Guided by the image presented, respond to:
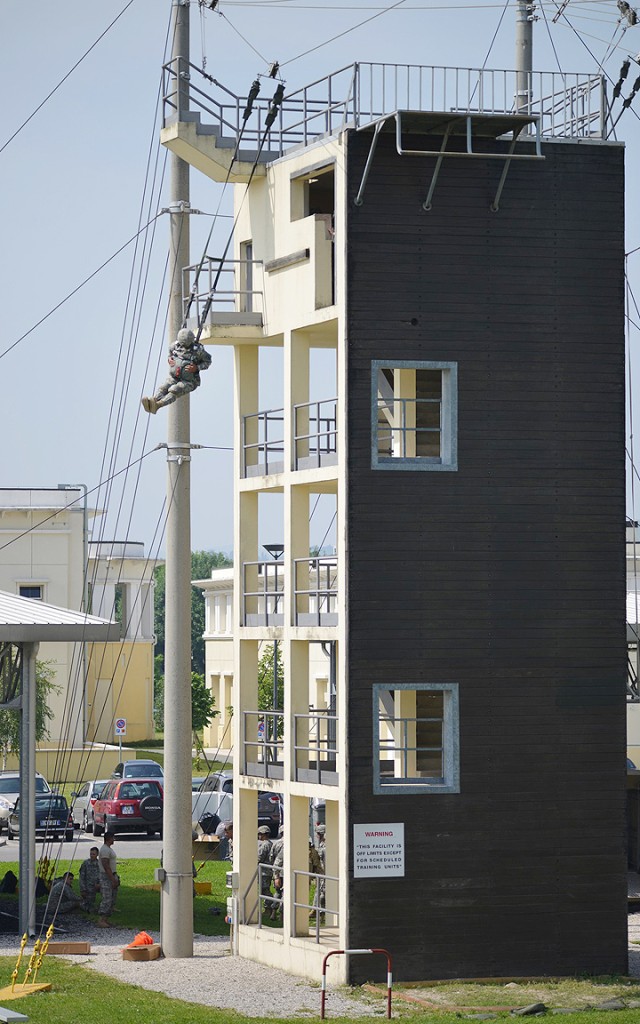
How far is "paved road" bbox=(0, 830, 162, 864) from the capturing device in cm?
4381

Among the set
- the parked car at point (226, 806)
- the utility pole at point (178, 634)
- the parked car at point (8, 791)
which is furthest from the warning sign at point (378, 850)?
the parked car at point (8, 791)

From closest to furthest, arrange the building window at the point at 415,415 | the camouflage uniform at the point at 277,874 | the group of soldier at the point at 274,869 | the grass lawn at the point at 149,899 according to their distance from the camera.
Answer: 1. the building window at the point at 415,415
2. the group of soldier at the point at 274,869
3. the camouflage uniform at the point at 277,874
4. the grass lawn at the point at 149,899

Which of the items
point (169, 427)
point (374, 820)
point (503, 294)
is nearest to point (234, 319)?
point (169, 427)

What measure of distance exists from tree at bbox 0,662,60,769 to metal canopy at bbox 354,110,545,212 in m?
43.2

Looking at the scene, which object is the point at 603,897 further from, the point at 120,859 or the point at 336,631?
the point at 120,859

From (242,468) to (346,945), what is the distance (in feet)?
27.3

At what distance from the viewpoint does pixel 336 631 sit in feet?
82.9

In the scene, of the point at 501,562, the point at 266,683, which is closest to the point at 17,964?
the point at 501,562

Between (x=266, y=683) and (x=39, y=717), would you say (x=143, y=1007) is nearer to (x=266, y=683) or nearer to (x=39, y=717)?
(x=39, y=717)

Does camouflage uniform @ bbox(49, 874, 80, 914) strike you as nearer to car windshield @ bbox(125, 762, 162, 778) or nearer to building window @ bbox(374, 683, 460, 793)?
building window @ bbox(374, 683, 460, 793)

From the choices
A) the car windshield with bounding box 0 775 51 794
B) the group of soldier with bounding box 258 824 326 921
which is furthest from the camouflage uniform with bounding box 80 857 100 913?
the car windshield with bounding box 0 775 51 794

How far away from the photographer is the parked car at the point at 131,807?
4841cm

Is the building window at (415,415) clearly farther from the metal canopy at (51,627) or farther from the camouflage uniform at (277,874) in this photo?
the camouflage uniform at (277,874)

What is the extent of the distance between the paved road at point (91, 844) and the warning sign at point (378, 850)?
18.7 m
